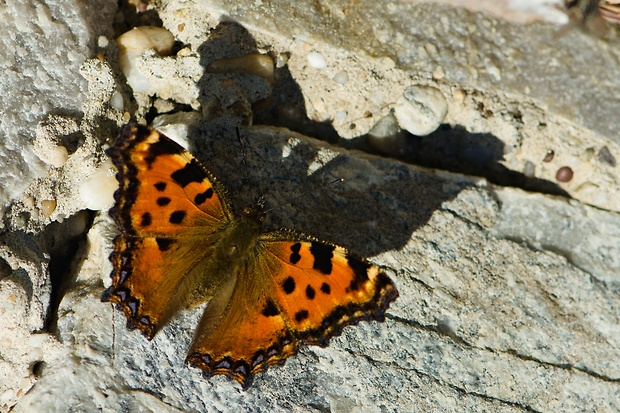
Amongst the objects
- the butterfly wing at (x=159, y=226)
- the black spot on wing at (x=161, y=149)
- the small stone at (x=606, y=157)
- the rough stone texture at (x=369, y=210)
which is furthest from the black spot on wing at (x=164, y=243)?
the small stone at (x=606, y=157)

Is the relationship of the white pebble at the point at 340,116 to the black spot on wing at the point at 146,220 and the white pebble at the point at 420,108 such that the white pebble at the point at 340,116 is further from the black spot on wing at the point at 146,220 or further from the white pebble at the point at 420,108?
the black spot on wing at the point at 146,220

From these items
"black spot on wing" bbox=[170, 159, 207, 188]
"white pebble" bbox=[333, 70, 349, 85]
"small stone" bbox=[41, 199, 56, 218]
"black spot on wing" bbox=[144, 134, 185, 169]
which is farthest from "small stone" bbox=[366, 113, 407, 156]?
"small stone" bbox=[41, 199, 56, 218]

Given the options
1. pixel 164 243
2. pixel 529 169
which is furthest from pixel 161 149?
pixel 529 169

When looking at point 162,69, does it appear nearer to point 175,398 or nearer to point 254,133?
point 254,133

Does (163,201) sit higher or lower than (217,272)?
higher

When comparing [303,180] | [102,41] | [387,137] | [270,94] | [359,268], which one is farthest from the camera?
[387,137]

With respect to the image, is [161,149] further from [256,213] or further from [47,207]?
[47,207]

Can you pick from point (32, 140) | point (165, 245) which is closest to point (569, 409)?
point (165, 245)
